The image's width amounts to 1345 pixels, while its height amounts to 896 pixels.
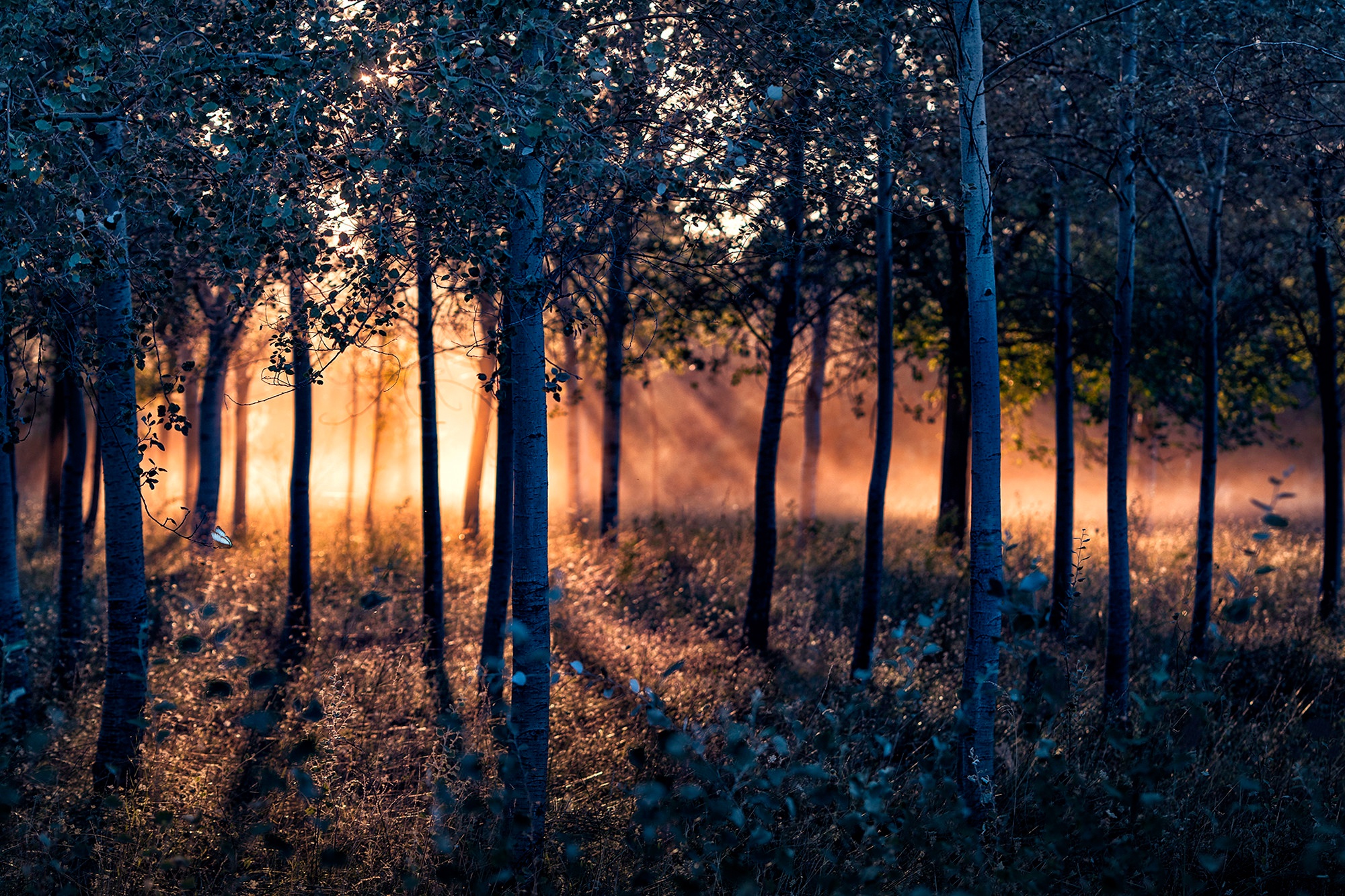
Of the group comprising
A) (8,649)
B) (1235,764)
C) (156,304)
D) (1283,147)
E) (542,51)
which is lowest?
(1235,764)

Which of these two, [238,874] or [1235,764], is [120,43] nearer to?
[238,874]

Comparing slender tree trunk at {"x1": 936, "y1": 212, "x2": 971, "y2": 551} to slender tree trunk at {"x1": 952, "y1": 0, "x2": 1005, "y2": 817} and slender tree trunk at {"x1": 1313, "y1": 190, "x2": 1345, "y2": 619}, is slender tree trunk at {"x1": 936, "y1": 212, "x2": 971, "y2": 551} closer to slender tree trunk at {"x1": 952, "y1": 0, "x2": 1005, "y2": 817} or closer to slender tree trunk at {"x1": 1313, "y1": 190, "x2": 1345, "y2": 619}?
slender tree trunk at {"x1": 1313, "y1": 190, "x2": 1345, "y2": 619}

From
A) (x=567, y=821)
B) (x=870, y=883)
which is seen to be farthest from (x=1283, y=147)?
(x=567, y=821)

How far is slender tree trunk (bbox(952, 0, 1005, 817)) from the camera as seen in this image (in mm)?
5363

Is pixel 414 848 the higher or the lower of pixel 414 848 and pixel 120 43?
the lower

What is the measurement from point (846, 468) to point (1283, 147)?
46951mm

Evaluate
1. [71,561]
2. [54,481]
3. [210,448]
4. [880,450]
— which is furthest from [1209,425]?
[54,481]

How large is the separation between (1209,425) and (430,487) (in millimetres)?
7679

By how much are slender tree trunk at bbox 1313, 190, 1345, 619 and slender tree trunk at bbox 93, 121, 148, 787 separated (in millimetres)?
11715

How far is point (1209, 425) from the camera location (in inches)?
359

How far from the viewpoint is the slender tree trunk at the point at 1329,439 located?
1109 centimetres

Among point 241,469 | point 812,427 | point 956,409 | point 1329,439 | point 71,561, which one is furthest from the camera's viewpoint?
point 241,469

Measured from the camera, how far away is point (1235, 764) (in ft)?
20.0

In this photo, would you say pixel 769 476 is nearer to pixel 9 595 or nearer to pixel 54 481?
pixel 9 595
